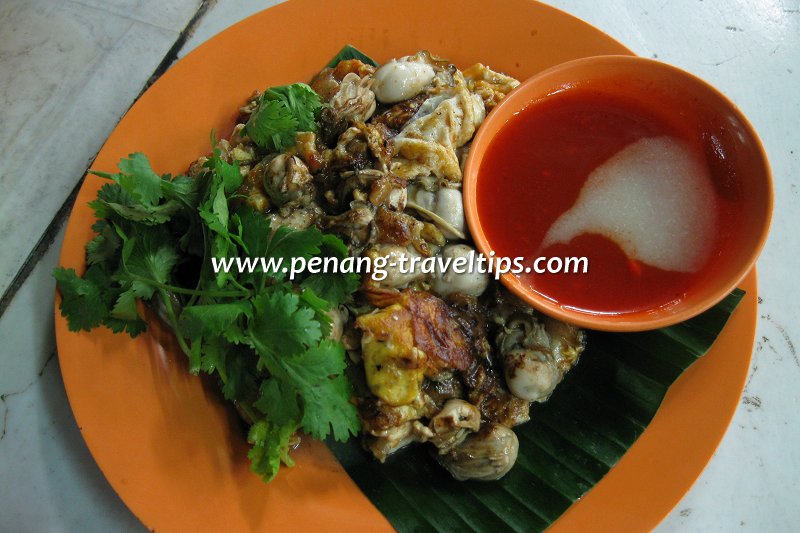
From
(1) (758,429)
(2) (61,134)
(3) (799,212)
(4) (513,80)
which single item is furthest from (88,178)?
(3) (799,212)

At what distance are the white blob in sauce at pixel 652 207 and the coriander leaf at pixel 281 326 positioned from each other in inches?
42.7

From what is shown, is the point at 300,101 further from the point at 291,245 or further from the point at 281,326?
the point at 281,326

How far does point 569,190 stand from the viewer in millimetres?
2537

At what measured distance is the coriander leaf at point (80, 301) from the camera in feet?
7.73

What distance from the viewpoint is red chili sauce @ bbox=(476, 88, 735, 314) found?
2.43 m

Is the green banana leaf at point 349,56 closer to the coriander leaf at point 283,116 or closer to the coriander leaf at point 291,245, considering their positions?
the coriander leaf at point 283,116

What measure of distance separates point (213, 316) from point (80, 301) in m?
0.65

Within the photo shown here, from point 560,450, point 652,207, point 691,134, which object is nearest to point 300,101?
point 652,207

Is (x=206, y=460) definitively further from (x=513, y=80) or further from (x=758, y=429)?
(x=758, y=429)

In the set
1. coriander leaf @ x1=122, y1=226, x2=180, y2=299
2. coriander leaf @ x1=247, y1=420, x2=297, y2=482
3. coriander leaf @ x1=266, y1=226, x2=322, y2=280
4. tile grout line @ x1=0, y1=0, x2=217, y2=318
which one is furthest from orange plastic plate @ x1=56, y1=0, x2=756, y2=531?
Result: coriander leaf @ x1=266, y1=226, x2=322, y2=280

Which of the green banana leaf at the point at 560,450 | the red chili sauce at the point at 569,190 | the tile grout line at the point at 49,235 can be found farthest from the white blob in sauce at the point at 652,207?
the tile grout line at the point at 49,235

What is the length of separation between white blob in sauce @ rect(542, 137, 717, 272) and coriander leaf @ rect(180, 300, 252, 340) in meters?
1.30

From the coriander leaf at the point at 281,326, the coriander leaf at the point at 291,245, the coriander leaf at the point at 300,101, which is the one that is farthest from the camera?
the coriander leaf at the point at 300,101

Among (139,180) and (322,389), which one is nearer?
(322,389)
